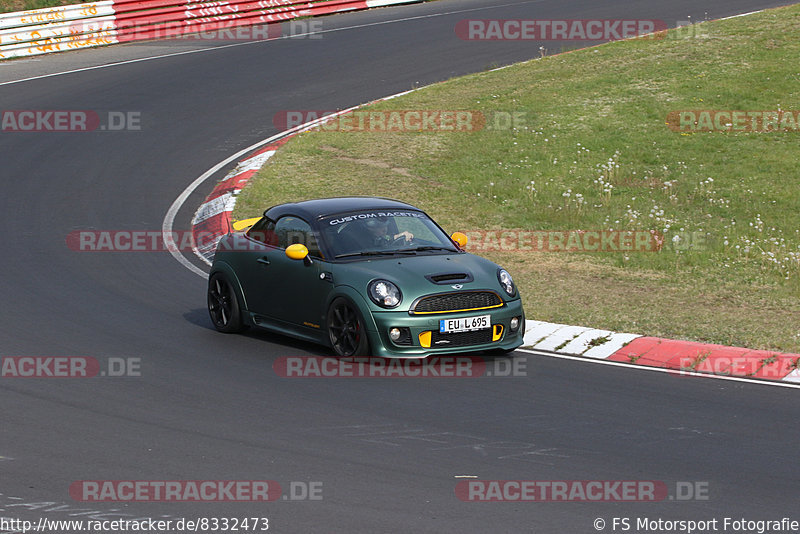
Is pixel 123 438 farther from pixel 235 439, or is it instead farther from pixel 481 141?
pixel 481 141

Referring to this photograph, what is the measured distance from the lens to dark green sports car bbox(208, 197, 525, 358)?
10297 millimetres

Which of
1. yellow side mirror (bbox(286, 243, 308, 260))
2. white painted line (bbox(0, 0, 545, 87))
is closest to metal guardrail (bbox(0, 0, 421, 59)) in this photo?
white painted line (bbox(0, 0, 545, 87))

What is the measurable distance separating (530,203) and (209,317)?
7488mm

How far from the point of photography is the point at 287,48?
98.5 feet

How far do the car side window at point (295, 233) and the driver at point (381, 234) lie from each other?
576mm

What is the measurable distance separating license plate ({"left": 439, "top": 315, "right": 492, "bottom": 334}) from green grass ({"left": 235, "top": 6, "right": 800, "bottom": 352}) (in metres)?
2.13

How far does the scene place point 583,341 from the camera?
11406mm

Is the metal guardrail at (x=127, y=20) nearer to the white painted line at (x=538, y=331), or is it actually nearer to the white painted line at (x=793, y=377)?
the white painted line at (x=538, y=331)

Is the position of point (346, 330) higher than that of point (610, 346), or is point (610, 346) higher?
point (346, 330)

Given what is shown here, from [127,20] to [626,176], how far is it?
54.4ft

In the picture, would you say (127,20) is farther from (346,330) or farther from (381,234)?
(346,330)

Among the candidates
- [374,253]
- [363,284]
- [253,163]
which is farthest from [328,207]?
[253,163]

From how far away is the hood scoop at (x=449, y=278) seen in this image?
34.4 feet

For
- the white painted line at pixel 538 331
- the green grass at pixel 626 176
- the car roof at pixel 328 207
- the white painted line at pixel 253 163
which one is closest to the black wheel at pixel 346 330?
the car roof at pixel 328 207
